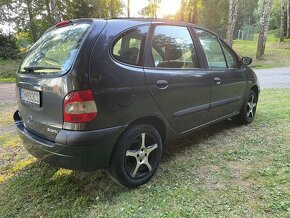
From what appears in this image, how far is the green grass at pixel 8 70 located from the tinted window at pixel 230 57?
12.4 metres

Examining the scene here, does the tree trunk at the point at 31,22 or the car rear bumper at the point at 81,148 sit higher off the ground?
the tree trunk at the point at 31,22

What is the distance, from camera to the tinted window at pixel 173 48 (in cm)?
312

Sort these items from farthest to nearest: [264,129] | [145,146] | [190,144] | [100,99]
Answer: [264,129], [190,144], [145,146], [100,99]

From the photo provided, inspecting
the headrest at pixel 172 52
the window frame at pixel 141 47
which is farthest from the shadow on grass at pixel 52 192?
the headrest at pixel 172 52

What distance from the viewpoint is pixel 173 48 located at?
3.35 m

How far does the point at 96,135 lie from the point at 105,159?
29 centimetres

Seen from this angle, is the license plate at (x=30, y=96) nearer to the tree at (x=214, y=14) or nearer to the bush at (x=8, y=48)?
the bush at (x=8, y=48)

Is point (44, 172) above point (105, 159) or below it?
below

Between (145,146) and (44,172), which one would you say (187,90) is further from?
(44,172)

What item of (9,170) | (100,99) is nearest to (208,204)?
A: (100,99)

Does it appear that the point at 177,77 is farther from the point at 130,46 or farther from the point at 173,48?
the point at 130,46

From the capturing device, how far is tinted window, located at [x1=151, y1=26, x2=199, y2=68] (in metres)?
3.12

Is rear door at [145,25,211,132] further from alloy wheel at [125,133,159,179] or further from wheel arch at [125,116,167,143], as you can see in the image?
alloy wheel at [125,133,159,179]

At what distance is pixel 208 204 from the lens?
2594 millimetres
